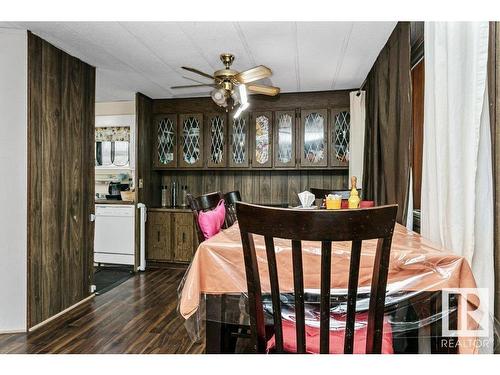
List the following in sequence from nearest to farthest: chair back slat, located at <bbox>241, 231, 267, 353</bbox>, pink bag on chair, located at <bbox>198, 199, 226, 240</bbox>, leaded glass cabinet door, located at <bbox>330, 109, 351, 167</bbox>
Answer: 1. chair back slat, located at <bbox>241, 231, 267, 353</bbox>
2. pink bag on chair, located at <bbox>198, 199, 226, 240</bbox>
3. leaded glass cabinet door, located at <bbox>330, 109, 351, 167</bbox>

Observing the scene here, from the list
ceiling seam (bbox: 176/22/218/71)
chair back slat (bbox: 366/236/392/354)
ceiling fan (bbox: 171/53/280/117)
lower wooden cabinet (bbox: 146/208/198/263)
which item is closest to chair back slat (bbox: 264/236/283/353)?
chair back slat (bbox: 366/236/392/354)

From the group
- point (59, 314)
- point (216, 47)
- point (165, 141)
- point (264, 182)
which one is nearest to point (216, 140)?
point (165, 141)

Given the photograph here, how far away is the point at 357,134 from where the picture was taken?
12.6 feet

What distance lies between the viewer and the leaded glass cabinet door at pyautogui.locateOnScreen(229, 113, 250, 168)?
436 centimetres

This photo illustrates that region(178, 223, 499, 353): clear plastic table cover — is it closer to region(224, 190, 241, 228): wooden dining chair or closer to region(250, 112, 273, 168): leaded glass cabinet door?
region(224, 190, 241, 228): wooden dining chair

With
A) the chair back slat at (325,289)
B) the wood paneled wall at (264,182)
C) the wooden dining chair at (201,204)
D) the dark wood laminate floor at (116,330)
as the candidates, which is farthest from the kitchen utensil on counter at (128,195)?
the chair back slat at (325,289)

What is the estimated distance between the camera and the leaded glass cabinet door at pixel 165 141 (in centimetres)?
455

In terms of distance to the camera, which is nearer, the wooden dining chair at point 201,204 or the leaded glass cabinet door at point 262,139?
the wooden dining chair at point 201,204

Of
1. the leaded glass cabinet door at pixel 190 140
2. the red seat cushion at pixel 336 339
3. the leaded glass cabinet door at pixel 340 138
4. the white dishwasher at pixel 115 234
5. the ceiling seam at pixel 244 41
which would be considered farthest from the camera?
the leaded glass cabinet door at pixel 190 140

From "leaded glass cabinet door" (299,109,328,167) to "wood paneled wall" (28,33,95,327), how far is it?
250 centimetres

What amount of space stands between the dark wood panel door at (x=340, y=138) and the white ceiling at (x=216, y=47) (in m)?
0.51

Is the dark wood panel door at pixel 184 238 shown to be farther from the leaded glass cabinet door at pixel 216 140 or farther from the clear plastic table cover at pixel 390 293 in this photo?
the clear plastic table cover at pixel 390 293

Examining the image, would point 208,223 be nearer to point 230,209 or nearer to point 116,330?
point 230,209

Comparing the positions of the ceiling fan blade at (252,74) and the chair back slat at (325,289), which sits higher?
the ceiling fan blade at (252,74)
